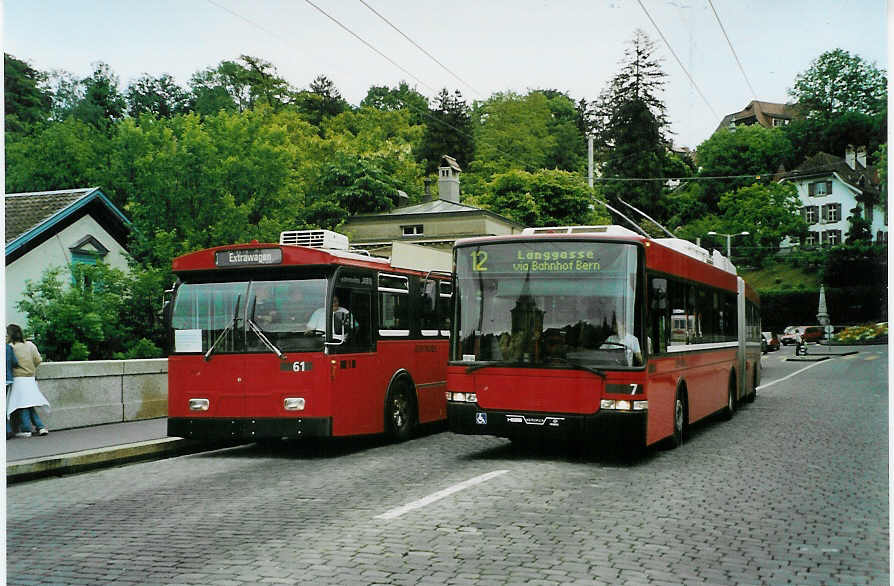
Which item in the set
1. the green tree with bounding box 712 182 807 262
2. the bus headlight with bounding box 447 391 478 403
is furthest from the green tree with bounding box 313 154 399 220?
the bus headlight with bounding box 447 391 478 403

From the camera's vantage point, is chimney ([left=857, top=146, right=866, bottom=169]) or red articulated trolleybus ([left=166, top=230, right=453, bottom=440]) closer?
chimney ([left=857, top=146, right=866, bottom=169])

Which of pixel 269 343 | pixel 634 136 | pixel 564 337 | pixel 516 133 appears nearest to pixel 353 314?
pixel 269 343

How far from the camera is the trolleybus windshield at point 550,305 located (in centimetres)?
1112

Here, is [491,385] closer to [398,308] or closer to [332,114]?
[398,308]

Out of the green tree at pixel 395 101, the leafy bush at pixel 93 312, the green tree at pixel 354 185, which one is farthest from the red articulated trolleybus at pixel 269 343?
the green tree at pixel 395 101

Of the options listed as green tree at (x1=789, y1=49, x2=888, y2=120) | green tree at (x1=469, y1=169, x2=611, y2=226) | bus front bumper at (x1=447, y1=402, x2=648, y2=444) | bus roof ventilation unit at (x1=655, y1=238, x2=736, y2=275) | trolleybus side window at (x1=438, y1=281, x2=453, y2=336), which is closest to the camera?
green tree at (x1=789, y1=49, x2=888, y2=120)

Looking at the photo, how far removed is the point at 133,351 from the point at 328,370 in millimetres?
9961

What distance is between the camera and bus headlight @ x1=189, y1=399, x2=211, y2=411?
12586 millimetres

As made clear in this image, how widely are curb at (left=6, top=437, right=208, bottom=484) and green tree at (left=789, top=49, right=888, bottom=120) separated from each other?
9.53 m

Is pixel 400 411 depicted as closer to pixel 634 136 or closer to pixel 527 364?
pixel 527 364

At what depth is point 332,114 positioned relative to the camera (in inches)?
2835

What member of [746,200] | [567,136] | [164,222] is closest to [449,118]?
[567,136]

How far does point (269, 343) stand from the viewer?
12383 mm

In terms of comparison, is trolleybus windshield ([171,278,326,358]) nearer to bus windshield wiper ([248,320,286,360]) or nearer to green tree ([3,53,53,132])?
bus windshield wiper ([248,320,286,360])
